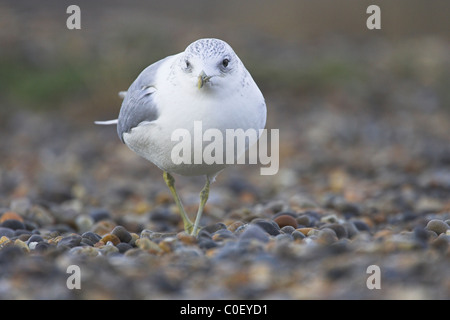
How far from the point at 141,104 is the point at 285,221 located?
1.40 meters

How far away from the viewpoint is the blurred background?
8602 mm

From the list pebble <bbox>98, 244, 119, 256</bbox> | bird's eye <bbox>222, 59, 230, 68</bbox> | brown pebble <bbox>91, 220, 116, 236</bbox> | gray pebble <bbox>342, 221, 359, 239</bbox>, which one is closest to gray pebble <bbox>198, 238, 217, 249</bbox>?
pebble <bbox>98, 244, 119, 256</bbox>

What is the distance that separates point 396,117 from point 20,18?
377 inches

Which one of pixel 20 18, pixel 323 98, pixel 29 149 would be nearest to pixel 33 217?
pixel 29 149

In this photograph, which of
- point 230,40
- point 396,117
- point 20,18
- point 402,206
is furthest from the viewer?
point 20,18

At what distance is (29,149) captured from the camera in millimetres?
11570

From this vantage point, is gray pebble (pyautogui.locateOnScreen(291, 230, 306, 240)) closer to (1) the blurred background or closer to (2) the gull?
(2) the gull

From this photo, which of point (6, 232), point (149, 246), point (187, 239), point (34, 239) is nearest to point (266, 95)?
point (6, 232)

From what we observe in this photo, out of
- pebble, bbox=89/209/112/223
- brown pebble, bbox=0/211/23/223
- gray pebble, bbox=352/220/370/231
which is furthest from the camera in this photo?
pebble, bbox=89/209/112/223

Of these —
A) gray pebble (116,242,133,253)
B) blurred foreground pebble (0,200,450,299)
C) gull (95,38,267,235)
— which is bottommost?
blurred foreground pebble (0,200,450,299)

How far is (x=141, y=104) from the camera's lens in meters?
4.92

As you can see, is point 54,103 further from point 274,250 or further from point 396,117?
point 274,250

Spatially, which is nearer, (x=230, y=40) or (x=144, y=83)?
(x=144, y=83)
